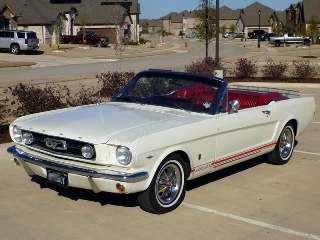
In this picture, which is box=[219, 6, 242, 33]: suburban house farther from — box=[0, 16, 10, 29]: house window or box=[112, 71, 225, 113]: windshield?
box=[112, 71, 225, 113]: windshield

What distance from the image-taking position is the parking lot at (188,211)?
5750 mm

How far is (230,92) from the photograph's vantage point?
355 inches

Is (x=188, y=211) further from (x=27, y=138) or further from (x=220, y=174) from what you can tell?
(x=27, y=138)

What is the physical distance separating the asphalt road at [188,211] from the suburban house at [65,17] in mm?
44138

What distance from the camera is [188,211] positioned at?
6438 millimetres

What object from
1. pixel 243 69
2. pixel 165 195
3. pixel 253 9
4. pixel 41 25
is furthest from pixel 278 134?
pixel 253 9

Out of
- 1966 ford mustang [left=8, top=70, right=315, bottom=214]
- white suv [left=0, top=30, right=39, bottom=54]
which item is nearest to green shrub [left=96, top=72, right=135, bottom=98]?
1966 ford mustang [left=8, top=70, right=315, bottom=214]

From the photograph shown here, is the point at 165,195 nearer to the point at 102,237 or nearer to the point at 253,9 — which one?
the point at 102,237

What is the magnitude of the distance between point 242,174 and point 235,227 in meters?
2.28

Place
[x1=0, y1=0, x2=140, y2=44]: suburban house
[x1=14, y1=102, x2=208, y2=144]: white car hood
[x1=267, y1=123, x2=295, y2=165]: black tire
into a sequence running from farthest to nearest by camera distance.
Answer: [x1=0, y1=0, x2=140, y2=44]: suburban house
[x1=267, y1=123, x2=295, y2=165]: black tire
[x1=14, y1=102, x2=208, y2=144]: white car hood

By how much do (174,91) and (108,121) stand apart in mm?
1376

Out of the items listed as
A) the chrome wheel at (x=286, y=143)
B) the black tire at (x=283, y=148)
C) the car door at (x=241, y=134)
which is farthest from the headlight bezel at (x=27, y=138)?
the chrome wheel at (x=286, y=143)

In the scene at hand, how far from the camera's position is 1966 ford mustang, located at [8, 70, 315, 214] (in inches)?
230

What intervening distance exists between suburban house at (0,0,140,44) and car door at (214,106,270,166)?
4380cm
